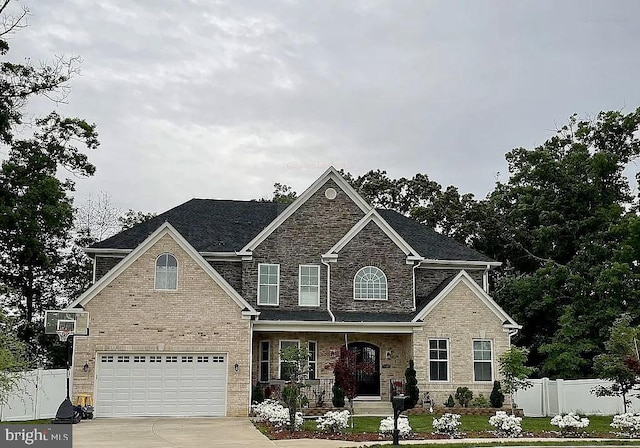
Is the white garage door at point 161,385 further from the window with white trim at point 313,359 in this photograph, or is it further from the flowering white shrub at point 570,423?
the flowering white shrub at point 570,423

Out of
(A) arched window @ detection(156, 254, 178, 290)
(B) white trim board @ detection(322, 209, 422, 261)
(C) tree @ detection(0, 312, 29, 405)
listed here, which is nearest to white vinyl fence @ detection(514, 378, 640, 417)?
(B) white trim board @ detection(322, 209, 422, 261)

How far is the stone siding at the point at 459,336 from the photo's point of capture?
86.5ft

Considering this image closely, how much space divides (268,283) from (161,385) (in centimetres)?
598

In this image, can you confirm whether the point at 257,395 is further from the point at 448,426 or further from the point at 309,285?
the point at 448,426

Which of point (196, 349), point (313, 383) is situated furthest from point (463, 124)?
point (196, 349)

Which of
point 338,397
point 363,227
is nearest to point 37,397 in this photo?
point 338,397

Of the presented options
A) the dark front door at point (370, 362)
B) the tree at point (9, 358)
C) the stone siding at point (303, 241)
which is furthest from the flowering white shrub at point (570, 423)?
the tree at point (9, 358)

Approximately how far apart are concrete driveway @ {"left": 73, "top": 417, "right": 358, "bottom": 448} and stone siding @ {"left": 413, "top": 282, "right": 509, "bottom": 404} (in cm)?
728

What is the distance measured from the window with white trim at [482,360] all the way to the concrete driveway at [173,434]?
9.05 m

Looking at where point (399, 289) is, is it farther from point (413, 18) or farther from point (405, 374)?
point (413, 18)

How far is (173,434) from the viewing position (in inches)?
728

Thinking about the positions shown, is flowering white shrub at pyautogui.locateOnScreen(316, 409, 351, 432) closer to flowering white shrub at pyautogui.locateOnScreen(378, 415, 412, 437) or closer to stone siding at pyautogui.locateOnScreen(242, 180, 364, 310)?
flowering white shrub at pyautogui.locateOnScreen(378, 415, 412, 437)

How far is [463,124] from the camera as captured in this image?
29.3 metres

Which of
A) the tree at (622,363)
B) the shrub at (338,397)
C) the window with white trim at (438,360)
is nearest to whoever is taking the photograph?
the tree at (622,363)
